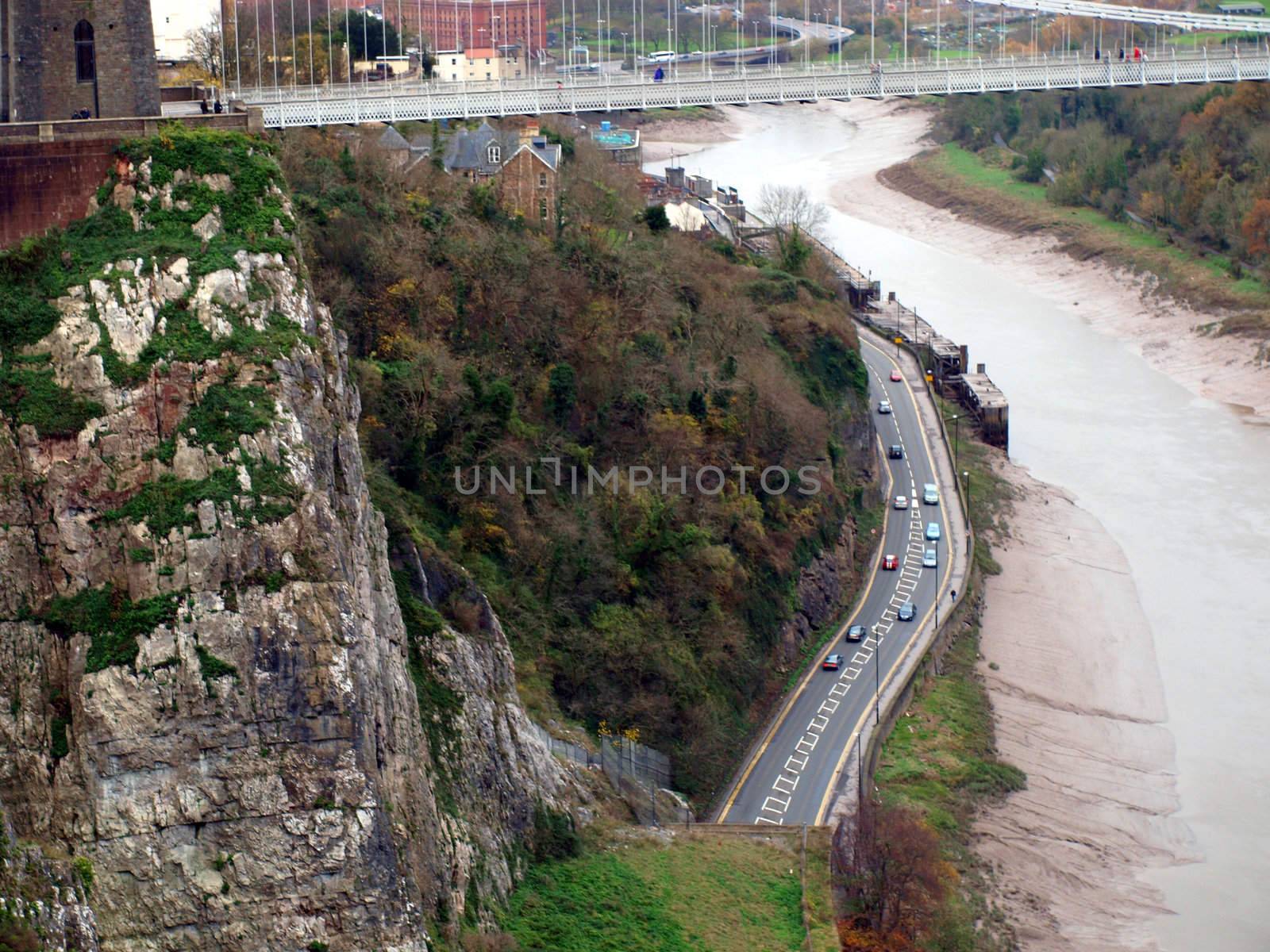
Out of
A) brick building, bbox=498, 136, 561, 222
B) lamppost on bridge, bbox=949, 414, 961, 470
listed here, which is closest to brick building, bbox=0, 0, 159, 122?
brick building, bbox=498, 136, 561, 222

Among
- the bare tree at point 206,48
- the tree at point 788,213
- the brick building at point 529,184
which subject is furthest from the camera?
the tree at point 788,213

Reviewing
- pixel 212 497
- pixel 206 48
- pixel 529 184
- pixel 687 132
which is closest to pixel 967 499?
pixel 529 184

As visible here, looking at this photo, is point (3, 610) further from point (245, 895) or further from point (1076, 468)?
point (1076, 468)

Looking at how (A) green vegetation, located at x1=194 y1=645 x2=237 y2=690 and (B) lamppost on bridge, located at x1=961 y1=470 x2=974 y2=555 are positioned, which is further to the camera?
(B) lamppost on bridge, located at x1=961 y1=470 x2=974 y2=555

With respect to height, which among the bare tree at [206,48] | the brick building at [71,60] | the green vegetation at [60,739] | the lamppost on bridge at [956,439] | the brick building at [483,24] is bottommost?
the lamppost on bridge at [956,439]

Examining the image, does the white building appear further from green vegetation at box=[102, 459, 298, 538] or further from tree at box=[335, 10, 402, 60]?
green vegetation at box=[102, 459, 298, 538]

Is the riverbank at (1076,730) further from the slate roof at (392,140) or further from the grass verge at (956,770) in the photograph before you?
the slate roof at (392,140)

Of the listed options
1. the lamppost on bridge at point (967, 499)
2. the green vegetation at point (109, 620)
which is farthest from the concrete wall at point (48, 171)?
the lamppost on bridge at point (967, 499)
